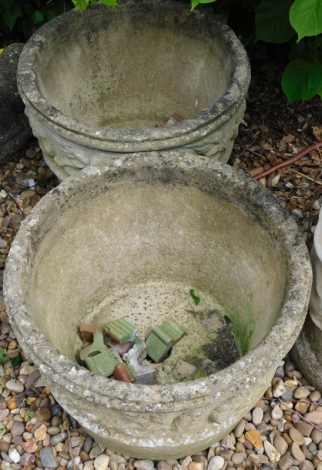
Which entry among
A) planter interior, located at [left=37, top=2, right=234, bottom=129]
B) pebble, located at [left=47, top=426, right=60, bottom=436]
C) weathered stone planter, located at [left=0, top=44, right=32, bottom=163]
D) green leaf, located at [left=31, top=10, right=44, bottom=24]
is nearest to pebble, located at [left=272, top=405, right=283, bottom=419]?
pebble, located at [left=47, top=426, right=60, bottom=436]

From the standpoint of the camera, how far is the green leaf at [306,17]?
207 cm

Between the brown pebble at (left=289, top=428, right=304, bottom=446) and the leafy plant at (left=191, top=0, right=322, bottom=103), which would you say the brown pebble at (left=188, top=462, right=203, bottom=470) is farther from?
the leafy plant at (left=191, top=0, right=322, bottom=103)

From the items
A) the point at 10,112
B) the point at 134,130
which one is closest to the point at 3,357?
the point at 134,130

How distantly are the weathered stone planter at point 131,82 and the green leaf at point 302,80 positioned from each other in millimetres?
312

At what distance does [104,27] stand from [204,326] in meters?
1.46

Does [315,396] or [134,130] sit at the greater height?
[134,130]

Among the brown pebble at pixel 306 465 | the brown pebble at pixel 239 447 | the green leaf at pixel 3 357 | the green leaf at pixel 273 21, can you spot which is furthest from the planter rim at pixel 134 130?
the brown pebble at pixel 306 465

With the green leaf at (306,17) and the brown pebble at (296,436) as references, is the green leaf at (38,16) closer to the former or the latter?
the green leaf at (306,17)

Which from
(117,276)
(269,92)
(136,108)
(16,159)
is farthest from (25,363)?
(269,92)

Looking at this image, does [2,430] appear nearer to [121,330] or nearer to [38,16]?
[121,330]

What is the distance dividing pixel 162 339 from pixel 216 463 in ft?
1.53

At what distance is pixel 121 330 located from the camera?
2.28 metres

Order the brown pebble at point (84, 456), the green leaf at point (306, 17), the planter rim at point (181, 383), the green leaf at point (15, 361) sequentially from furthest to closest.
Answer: the green leaf at point (15, 361)
the brown pebble at point (84, 456)
the green leaf at point (306, 17)
the planter rim at point (181, 383)

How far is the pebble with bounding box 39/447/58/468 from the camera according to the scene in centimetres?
216
